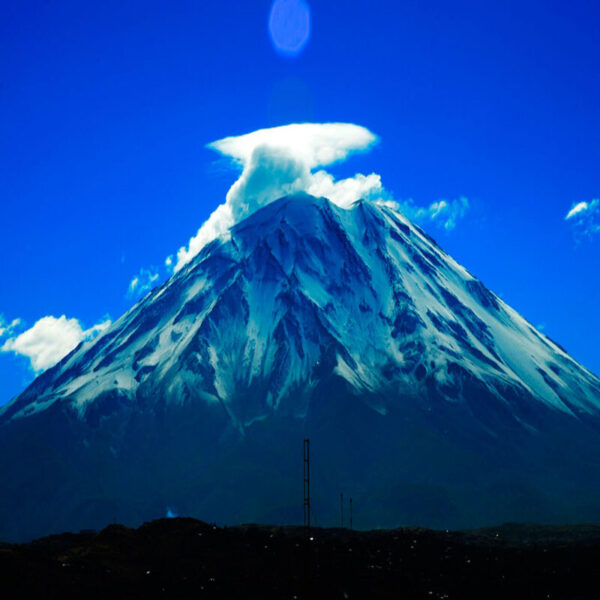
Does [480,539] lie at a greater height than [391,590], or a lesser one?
greater

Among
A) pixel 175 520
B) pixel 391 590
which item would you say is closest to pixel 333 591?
pixel 391 590

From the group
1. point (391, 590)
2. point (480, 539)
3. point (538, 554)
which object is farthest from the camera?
point (480, 539)

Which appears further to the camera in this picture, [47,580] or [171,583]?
[171,583]

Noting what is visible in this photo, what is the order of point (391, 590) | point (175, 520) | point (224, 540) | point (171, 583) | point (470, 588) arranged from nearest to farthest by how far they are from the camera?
point (171, 583)
point (391, 590)
point (470, 588)
point (224, 540)
point (175, 520)

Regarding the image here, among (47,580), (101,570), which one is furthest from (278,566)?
(47,580)

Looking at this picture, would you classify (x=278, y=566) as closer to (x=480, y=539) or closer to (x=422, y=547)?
(x=422, y=547)

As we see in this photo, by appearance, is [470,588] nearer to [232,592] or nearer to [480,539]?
[232,592]
